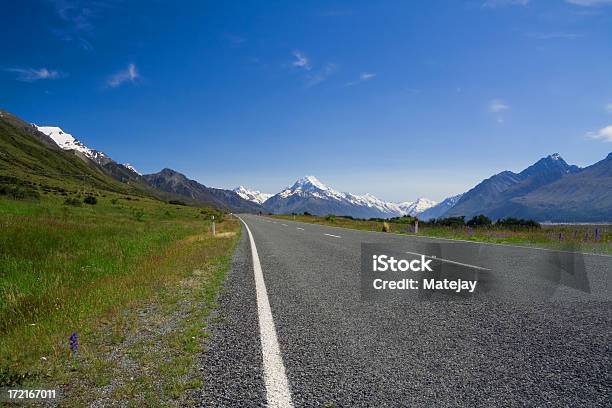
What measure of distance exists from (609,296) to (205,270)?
27.9ft

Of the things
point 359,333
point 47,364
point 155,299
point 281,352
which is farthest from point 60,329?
point 359,333

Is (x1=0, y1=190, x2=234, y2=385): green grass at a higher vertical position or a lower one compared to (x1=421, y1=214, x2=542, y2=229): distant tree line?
lower

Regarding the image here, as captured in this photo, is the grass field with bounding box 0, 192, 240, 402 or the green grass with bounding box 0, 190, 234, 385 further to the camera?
the green grass with bounding box 0, 190, 234, 385

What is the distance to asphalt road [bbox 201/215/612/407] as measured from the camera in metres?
2.74

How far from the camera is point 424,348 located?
3645mm

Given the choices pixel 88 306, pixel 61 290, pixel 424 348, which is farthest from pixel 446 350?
pixel 61 290

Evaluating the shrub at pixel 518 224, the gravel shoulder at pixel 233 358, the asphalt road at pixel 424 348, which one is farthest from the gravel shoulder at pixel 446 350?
the shrub at pixel 518 224

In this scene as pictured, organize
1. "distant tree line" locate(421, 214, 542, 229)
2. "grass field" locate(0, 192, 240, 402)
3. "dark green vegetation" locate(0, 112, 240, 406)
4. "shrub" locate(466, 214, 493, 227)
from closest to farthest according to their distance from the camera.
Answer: "dark green vegetation" locate(0, 112, 240, 406)
"grass field" locate(0, 192, 240, 402)
"distant tree line" locate(421, 214, 542, 229)
"shrub" locate(466, 214, 493, 227)

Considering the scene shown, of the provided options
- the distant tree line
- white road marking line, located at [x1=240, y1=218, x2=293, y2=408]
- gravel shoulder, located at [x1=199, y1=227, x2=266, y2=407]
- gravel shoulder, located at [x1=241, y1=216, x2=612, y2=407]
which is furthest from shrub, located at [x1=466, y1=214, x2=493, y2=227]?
white road marking line, located at [x1=240, y1=218, x2=293, y2=408]

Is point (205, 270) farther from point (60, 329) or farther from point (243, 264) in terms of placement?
point (60, 329)

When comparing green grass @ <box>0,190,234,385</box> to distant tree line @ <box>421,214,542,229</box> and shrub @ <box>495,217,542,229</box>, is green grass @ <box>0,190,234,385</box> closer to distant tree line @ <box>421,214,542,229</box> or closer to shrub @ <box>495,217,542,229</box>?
shrub @ <box>495,217,542,229</box>

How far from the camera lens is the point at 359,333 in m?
4.16

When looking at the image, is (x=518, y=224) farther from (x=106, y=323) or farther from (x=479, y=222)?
(x=106, y=323)

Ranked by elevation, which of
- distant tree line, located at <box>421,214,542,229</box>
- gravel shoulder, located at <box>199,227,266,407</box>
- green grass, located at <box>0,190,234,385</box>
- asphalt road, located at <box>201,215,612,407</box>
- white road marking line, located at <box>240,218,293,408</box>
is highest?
distant tree line, located at <box>421,214,542,229</box>
